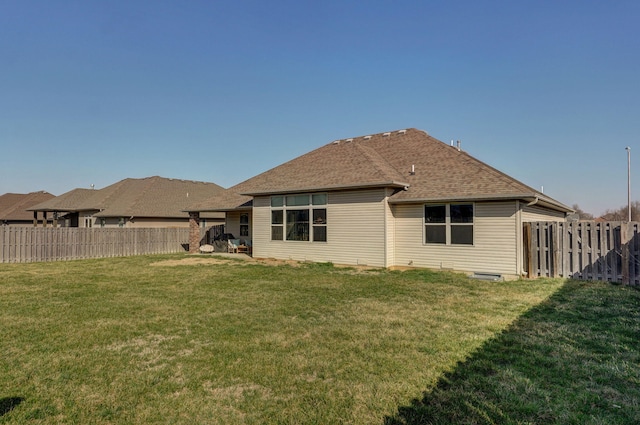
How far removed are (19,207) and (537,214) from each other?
4654 centimetres

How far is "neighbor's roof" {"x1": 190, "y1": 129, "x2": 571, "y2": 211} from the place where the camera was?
38.1 feet

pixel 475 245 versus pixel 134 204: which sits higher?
pixel 134 204

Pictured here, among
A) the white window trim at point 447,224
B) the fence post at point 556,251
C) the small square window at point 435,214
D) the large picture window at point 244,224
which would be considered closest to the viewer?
the fence post at point 556,251

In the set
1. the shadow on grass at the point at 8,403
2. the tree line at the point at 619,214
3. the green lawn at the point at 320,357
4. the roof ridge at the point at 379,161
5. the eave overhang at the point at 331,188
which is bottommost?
the green lawn at the point at 320,357

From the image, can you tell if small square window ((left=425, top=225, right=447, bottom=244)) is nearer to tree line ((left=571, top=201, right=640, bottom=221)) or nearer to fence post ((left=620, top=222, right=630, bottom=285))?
fence post ((left=620, top=222, right=630, bottom=285))

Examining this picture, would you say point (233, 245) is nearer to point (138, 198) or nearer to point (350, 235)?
point (350, 235)

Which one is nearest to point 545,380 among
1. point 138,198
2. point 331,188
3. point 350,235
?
point 350,235

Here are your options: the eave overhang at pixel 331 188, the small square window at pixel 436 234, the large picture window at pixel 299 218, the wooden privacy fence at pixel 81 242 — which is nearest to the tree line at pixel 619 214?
the small square window at pixel 436 234

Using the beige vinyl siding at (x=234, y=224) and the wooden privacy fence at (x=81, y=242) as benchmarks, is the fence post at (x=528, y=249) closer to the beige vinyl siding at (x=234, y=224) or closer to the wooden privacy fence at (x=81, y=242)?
the beige vinyl siding at (x=234, y=224)

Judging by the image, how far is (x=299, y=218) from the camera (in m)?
14.9

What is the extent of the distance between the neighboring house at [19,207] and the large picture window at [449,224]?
34.7 m

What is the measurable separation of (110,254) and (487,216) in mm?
19442

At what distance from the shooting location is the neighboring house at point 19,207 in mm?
34125

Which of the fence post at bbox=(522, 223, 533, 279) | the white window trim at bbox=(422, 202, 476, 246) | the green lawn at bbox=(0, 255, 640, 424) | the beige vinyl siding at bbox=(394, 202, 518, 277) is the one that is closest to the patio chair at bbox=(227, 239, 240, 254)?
the beige vinyl siding at bbox=(394, 202, 518, 277)
